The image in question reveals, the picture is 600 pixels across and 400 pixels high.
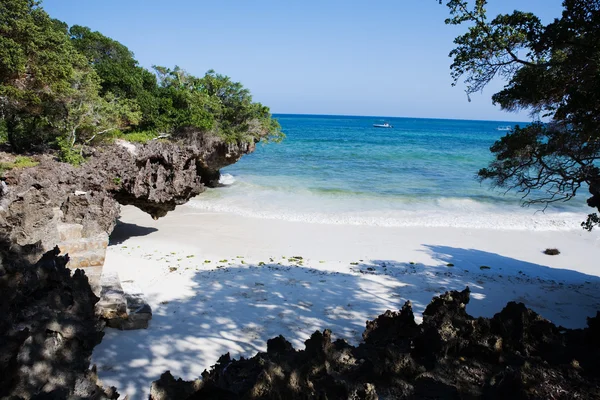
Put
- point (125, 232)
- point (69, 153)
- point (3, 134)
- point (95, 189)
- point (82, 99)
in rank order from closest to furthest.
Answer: point (95, 189) → point (69, 153) → point (82, 99) → point (3, 134) → point (125, 232)

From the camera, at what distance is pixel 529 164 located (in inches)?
345

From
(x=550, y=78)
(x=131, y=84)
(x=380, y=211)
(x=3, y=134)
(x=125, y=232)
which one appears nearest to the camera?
(x=550, y=78)

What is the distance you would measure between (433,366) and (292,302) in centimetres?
567

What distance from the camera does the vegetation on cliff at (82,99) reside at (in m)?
10.8

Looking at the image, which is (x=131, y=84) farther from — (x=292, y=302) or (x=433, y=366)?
(x=433, y=366)

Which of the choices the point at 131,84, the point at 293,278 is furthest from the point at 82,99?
the point at 293,278

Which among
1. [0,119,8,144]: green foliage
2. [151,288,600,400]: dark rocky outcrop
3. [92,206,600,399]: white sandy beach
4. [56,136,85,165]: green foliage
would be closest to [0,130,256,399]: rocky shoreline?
[56,136,85,165]: green foliage

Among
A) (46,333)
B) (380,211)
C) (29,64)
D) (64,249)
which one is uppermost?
(29,64)

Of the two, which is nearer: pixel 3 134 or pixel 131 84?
pixel 3 134

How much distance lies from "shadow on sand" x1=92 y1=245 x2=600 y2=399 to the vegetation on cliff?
21.3ft

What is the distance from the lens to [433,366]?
3236 millimetres

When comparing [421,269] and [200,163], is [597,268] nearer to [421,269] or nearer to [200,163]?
[421,269]

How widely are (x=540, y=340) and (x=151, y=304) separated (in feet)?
23.5

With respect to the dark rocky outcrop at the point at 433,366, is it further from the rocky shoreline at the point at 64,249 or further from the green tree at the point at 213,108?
the green tree at the point at 213,108
